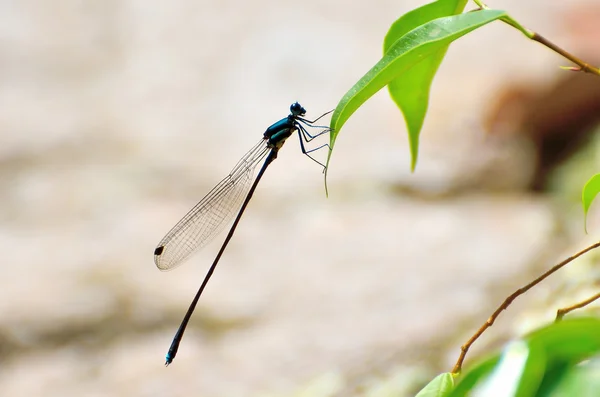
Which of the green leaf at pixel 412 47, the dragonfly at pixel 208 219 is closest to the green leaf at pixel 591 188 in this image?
the green leaf at pixel 412 47

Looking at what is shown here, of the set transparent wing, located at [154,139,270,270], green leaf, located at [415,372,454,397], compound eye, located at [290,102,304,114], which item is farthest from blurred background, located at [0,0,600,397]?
green leaf, located at [415,372,454,397]

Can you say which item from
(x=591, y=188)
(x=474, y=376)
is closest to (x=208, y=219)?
(x=591, y=188)

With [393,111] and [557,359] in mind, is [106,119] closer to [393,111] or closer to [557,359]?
[393,111]

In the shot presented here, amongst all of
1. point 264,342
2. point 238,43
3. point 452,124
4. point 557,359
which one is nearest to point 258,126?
point 238,43

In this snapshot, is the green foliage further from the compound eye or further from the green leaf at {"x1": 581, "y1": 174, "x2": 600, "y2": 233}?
the compound eye

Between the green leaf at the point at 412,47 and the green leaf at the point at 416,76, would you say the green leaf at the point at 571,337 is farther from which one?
the green leaf at the point at 416,76

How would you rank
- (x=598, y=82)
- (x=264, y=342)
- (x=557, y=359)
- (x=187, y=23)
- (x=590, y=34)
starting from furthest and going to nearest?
(x=187, y=23)
(x=590, y=34)
(x=598, y=82)
(x=264, y=342)
(x=557, y=359)
